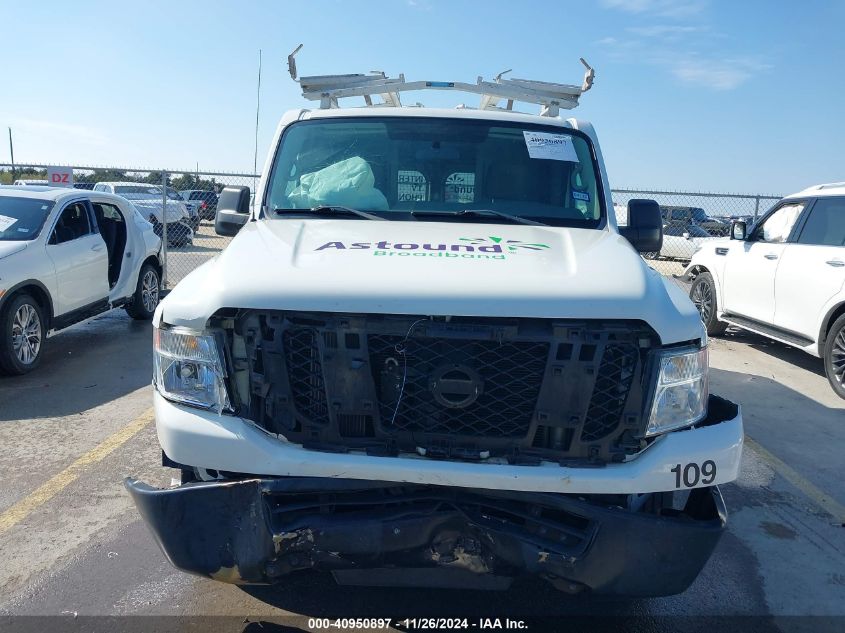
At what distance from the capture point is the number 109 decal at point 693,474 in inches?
101

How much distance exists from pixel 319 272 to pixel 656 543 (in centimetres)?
155

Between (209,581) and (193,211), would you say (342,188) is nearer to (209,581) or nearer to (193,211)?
(209,581)

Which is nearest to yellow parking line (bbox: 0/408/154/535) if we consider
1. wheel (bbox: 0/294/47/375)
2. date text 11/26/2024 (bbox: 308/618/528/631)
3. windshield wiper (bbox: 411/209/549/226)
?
wheel (bbox: 0/294/47/375)

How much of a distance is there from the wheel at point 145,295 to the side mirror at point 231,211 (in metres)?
5.44

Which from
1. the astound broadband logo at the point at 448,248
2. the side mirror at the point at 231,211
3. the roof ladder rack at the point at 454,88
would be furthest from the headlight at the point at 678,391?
the roof ladder rack at the point at 454,88

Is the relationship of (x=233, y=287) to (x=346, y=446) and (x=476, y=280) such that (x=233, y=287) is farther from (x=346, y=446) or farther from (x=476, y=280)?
(x=476, y=280)

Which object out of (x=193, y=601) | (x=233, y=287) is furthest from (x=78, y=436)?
(x=233, y=287)

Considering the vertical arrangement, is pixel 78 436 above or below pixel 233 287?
below

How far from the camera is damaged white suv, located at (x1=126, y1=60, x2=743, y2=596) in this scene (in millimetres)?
2455

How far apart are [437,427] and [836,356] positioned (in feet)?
19.7

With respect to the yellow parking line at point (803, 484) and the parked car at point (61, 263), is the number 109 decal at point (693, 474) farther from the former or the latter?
the parked car at point (61, 263)

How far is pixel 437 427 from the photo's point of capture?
2.61 metres

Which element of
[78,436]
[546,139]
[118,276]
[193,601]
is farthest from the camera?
[118,276]

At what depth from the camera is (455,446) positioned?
259cm
